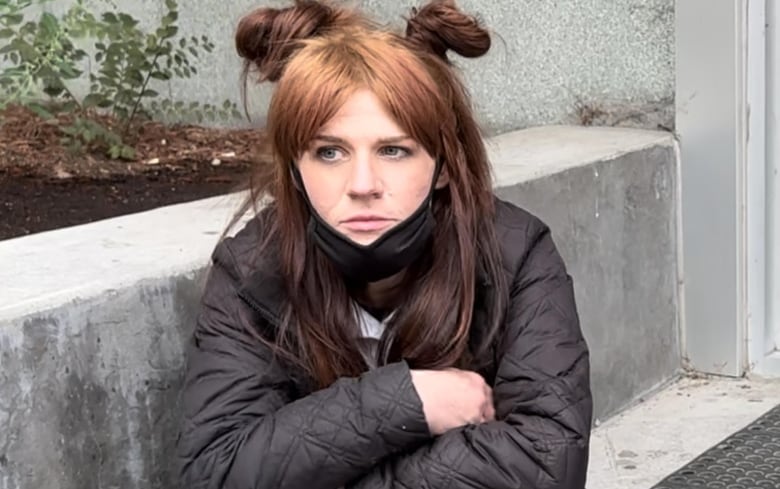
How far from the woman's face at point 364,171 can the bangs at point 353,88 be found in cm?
2

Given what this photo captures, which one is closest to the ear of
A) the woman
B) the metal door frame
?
the woman

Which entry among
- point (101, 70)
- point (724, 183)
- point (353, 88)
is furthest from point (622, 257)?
point (101, 70)

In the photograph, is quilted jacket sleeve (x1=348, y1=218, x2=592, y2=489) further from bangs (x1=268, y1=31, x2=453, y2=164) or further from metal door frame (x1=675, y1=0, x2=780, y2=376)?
metal door frame (x1=675, y1=0, x2=780, y2=376)

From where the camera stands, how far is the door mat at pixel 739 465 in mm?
3150

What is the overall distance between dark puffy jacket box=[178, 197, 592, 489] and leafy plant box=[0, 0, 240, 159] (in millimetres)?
1867

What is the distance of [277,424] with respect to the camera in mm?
2100

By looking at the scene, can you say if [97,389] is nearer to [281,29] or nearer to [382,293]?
[382,293]

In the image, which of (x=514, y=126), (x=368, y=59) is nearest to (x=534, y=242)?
(x=368, y=59)

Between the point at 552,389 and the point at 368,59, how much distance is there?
1.94ft

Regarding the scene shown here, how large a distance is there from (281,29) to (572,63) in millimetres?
2029

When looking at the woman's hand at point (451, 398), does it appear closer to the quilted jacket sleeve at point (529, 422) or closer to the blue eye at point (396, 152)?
the quilted jacket sleeve at point (529, 422)

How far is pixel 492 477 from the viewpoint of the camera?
2.07 metres

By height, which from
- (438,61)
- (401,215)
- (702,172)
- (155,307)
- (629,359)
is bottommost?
(629,359)

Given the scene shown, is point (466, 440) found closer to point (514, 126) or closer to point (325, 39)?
point (325, 39)
